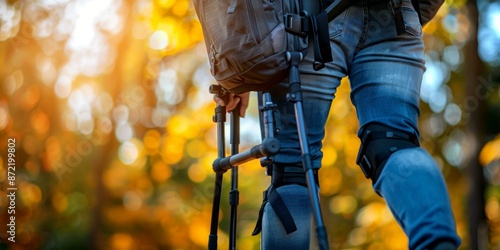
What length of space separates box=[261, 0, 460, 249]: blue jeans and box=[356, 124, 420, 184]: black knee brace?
0.02 meters

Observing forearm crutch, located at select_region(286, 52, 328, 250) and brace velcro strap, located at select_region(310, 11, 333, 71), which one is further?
brace velcro strap, located at select_region(310, 11, 333, 71)

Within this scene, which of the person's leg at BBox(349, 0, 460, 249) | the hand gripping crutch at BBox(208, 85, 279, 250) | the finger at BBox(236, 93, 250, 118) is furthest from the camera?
the finger at BBox(236, 93, 250, 118)

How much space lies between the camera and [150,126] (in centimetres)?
1166

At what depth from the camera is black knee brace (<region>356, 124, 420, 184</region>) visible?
203cm

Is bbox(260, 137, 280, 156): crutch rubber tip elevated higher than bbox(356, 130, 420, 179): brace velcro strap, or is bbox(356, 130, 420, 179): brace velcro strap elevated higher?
bbox(260, 137, 280, 156): crutch rubber tip

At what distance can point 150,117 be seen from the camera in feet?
38.2

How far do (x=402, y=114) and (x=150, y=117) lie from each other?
385 inches

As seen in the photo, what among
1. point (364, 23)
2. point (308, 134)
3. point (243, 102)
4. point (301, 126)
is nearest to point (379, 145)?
point (301, 126)

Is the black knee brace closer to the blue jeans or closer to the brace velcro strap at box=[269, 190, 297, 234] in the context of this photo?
the blue jeans

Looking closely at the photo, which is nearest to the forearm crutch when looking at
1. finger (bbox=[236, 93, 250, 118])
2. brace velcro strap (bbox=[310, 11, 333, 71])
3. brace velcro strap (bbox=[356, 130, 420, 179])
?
brace velcro strap (bbox=[310, 11, 333, 71])

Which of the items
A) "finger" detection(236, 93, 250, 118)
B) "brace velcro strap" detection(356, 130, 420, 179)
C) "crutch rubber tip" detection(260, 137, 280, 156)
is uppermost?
"finger" detection(236, 93, 250, 118)

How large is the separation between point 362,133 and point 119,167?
38.5 feet

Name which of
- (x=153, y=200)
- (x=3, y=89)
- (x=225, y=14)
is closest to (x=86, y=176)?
(x=153, y=200)

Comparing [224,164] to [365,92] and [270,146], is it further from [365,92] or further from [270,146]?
[365,92]
